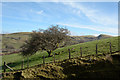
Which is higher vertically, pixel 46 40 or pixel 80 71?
pixel 46 40

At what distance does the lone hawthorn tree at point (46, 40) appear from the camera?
28.8 metres

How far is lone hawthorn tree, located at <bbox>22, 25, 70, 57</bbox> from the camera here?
1134 inches

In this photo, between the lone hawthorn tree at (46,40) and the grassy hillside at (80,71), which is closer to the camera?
the grassy hillside at (80,71)

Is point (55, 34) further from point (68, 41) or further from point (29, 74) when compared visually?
point (29, 74)

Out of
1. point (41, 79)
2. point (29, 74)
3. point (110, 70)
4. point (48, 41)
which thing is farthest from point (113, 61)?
point (48, 41)

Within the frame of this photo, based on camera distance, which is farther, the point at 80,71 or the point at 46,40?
the point at 46,40

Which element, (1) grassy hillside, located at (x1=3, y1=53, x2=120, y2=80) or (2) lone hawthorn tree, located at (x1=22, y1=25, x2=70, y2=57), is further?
(2) lone hawthorn tree, located at (x1=22, y1=25, x2=70, y2=57)

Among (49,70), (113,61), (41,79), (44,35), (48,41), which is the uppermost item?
(44,35)

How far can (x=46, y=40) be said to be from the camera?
2902 cm

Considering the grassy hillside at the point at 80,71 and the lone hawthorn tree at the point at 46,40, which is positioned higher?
the lone hawthorn tree at the point at 46,40

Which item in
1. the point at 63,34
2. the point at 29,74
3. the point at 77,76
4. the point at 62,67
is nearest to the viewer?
the point at 77,76

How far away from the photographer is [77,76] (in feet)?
40.8

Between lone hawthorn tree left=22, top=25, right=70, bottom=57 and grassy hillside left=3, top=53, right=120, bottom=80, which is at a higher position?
lone hawthorn tree left=22, top=25, right=70, bottom=57

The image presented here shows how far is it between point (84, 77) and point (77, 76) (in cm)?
89
